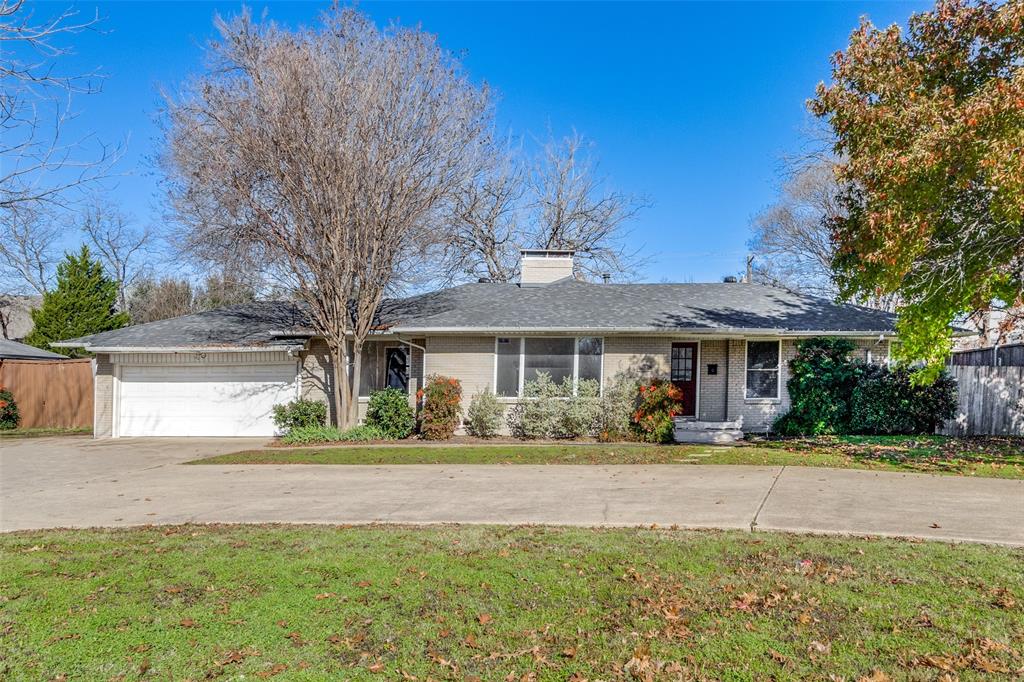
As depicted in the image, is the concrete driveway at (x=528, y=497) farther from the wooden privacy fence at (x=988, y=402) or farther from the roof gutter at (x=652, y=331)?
the wooden privacy fence at (x=988, y=402)

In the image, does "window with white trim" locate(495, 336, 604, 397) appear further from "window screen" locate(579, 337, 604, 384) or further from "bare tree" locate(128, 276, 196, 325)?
"bare tree" locate(128, 276, 196, 325)

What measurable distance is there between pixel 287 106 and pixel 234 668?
12957mm

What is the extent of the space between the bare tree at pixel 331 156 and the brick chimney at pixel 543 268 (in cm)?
507

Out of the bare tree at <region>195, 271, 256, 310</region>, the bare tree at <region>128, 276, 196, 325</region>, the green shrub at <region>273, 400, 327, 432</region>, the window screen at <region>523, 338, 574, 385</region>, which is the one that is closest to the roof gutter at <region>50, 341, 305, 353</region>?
the green shrub at <region>273, 400, 327, 432</region>

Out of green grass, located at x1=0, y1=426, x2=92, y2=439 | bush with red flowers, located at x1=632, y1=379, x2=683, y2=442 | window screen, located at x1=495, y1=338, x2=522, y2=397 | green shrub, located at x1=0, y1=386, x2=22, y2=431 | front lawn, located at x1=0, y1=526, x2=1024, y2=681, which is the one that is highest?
window screen, located at x1=495, y1=338, x2=522, y2=397

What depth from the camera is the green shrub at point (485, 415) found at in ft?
51.8

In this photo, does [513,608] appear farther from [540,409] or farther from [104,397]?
[104,397]

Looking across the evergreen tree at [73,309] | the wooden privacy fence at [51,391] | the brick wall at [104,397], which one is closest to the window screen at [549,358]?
the brick wall at [104,397]

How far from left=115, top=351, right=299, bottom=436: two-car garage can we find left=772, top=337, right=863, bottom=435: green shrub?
1276cm

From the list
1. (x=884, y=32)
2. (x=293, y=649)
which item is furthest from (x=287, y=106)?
(x=293, y=649)

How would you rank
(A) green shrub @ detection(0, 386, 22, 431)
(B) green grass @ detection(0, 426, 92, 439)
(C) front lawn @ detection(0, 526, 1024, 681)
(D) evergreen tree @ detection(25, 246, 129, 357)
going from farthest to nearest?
(D) evergreen tree @ detection(25, 246, 129, 357)
(A) green shrub @ detection(0, 386, 22, 431)
(B) green grass @ detection(0, 426, 92, 439)
(C) front lawn @ detection(0, 526, 1024, 681)

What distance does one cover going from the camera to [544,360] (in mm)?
16281

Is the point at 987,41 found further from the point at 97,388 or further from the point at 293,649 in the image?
the point at 97,388

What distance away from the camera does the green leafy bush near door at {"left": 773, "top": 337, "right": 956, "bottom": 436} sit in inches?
611
